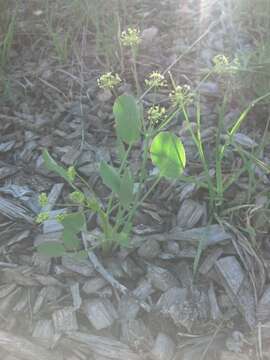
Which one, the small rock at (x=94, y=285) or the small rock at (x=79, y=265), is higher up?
the small rock at (x=79, y=265)

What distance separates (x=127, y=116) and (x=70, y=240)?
33cm

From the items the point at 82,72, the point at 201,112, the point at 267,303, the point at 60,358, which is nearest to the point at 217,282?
the point at 267,303

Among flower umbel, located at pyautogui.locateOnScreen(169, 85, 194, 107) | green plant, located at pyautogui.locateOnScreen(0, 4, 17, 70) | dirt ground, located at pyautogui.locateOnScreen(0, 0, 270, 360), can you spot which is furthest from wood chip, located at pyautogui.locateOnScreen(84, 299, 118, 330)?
green plant, located at pyautogui.locateOnScreen(0, 4, 17, 70)

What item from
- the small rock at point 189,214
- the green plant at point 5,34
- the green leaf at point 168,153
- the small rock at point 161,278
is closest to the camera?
the green leaf at point 168,153

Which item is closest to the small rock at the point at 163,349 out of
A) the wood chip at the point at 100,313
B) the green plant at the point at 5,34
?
the wood chip at the point at 100,313

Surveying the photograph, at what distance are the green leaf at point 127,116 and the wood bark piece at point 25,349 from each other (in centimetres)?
55

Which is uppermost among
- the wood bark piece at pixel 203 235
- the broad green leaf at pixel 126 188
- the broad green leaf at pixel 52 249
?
the broad green leaf at pixel 126 188

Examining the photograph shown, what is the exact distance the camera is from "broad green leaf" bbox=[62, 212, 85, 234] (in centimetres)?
138

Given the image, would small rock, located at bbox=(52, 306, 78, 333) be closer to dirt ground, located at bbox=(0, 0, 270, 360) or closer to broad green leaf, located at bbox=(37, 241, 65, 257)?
dirt ground, located at bbox=(0, 0, 270, 360)

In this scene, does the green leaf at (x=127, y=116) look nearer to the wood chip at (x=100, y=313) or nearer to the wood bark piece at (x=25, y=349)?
the wood chip at (x=100, y=313)

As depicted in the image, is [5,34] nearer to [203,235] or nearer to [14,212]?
[14,212]

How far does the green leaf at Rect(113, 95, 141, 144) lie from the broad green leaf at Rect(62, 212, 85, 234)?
23 centimetres

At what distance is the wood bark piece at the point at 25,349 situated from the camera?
141cm

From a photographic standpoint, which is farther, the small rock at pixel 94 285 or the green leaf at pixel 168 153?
the small rock at pixel 94 285
